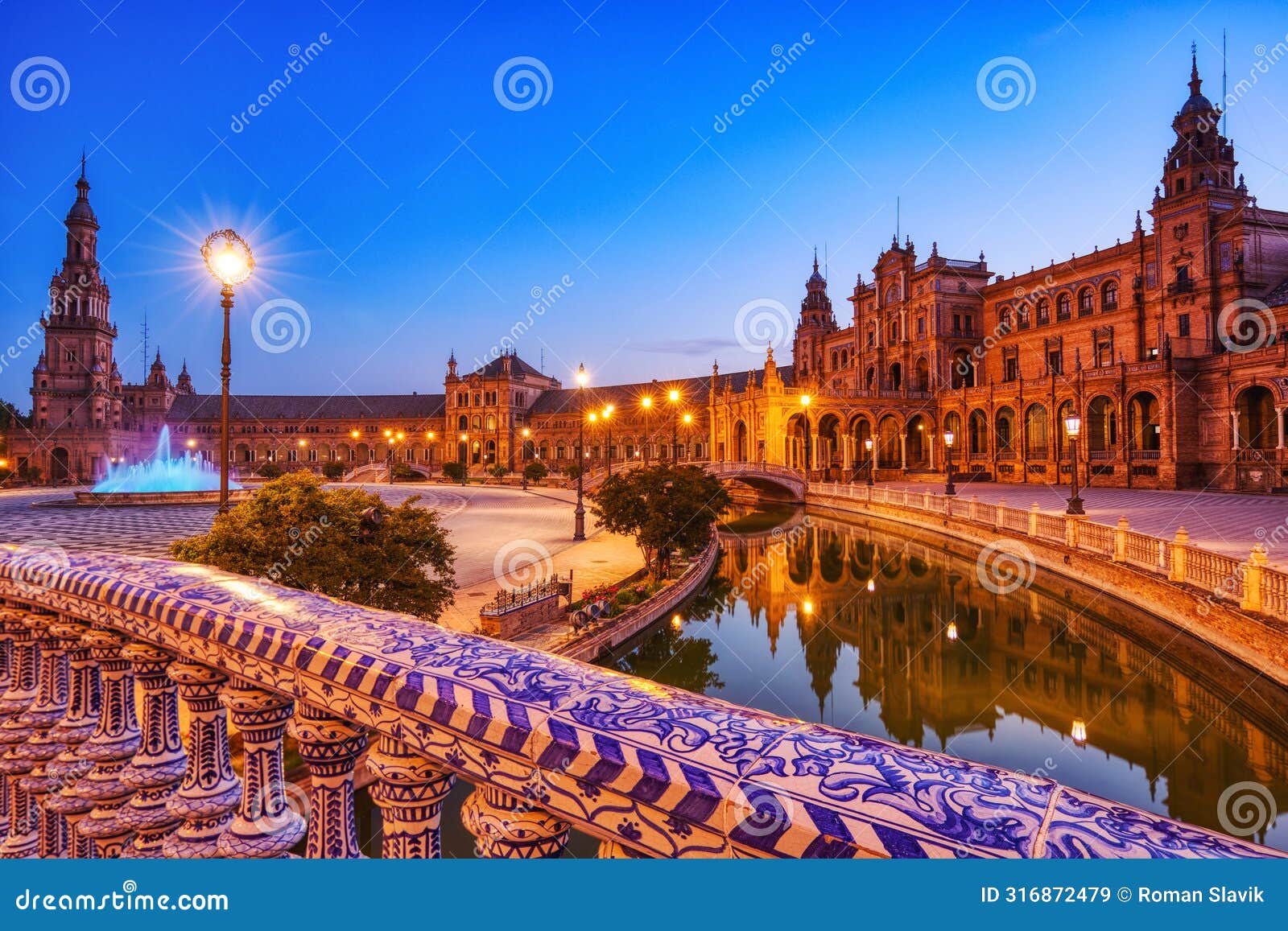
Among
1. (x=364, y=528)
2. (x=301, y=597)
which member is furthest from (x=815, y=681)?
→ (x=301, y=597)

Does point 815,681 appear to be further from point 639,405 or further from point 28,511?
point 639,405

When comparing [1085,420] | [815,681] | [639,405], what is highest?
[639,405]

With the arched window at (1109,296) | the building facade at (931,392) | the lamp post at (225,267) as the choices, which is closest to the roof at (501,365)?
the building facade at (931,392)

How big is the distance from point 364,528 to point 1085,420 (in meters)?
44.2

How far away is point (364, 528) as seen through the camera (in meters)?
11.4

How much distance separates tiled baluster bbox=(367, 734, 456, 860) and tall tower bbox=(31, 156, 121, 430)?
88054 millimetres

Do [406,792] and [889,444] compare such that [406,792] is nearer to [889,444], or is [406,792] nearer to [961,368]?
[889,444]

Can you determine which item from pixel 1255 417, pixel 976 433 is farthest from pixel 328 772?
pixel 976 433

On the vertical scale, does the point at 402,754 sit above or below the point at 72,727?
above

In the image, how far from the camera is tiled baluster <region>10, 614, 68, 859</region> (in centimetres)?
270

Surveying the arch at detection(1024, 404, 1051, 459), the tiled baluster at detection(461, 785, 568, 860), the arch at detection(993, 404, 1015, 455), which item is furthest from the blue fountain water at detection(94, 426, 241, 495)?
the arch at detection(1024, 404, 1051, 459)

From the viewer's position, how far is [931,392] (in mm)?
54906

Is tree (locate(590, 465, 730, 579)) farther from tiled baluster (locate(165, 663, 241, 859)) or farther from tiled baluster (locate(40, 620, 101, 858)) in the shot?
tiled baluster (locate(165, 663, 241, 859))

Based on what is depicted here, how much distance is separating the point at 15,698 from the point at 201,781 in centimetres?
136
